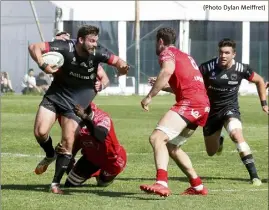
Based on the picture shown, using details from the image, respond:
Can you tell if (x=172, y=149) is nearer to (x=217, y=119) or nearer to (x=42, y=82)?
(x=217, y=119)

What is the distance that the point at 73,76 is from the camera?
1201 centimetres

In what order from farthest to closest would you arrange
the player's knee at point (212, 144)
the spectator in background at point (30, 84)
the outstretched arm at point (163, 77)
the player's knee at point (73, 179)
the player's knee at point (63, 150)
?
the spectator in background at point (30, 84) → the player's knee at point (212, 144) → the player's knee at point (73, 179) → the player's knee at point (63, 150) → the outstretched arm at point (163, 77)

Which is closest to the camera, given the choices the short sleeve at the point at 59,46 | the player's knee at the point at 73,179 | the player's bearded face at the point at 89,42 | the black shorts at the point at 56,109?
the player's bearded face at the point at 89,42

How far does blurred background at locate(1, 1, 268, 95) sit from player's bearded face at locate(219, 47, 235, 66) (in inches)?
1348

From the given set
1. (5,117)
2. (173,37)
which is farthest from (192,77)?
(5,117)

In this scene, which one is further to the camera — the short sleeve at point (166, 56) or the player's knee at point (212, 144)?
the player's knee at point (212, 144)

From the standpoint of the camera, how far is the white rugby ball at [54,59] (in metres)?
11.5

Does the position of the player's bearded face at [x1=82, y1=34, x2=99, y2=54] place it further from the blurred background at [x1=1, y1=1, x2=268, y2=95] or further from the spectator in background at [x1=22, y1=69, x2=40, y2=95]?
the blurred background at [x1=1, y1=1, x2=268, y2=95]

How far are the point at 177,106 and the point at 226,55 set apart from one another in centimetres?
262

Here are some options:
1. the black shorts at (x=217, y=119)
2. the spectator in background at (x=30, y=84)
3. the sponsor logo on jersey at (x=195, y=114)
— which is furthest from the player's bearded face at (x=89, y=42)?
the spectator in background at (x=30, y=84)

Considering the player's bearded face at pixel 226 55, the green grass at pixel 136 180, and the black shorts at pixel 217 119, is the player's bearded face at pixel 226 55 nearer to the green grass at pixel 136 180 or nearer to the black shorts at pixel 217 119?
the black shorts at pixel 217 119

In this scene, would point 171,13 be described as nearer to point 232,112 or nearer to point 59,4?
point 59,4

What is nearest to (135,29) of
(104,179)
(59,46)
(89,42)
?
(104,179)

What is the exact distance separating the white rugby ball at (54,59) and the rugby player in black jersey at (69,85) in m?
0.06
